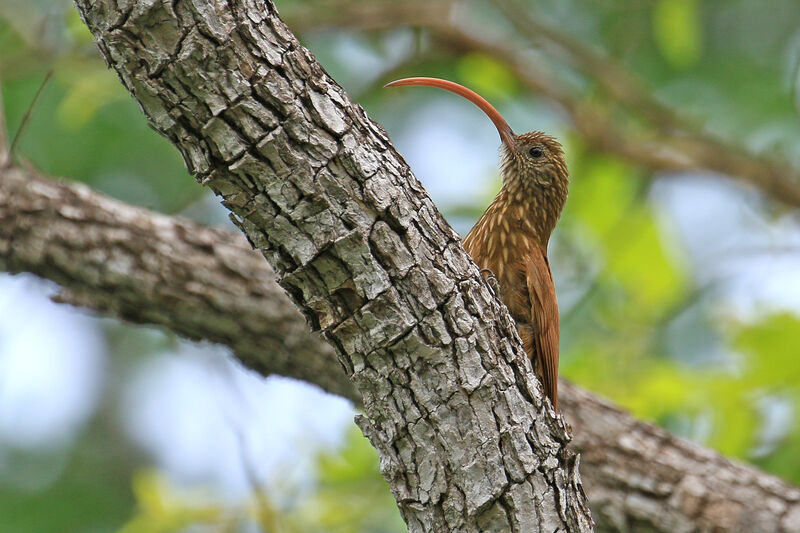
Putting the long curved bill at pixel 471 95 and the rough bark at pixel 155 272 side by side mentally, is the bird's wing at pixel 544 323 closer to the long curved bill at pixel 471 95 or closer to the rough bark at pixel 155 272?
the long curved bill at pixel 471 95

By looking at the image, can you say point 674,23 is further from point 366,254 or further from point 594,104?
point 366,254

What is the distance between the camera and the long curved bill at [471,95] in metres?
3.38

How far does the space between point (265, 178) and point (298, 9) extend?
511 centimetres

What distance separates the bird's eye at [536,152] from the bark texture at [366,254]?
83.7 inches

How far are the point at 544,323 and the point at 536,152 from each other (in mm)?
1177

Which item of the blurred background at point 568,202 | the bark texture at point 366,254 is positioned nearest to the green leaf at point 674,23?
the blurred background at point 568,202

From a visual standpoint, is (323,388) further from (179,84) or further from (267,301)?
(179,84)

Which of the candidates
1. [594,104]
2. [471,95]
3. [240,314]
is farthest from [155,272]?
[594,104]

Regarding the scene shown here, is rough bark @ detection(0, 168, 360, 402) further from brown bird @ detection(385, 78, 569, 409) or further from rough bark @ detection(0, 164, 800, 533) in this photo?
brown bird @ detection(385, 78, 569, 409)

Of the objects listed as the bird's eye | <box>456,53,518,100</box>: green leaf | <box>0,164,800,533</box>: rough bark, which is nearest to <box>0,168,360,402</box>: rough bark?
<box>0,164,800,533</box>: rough bark

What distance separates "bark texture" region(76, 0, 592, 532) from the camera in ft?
7.10

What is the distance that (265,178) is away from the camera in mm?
2254

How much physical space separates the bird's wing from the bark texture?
3.11ft

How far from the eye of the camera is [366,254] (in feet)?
7.71
